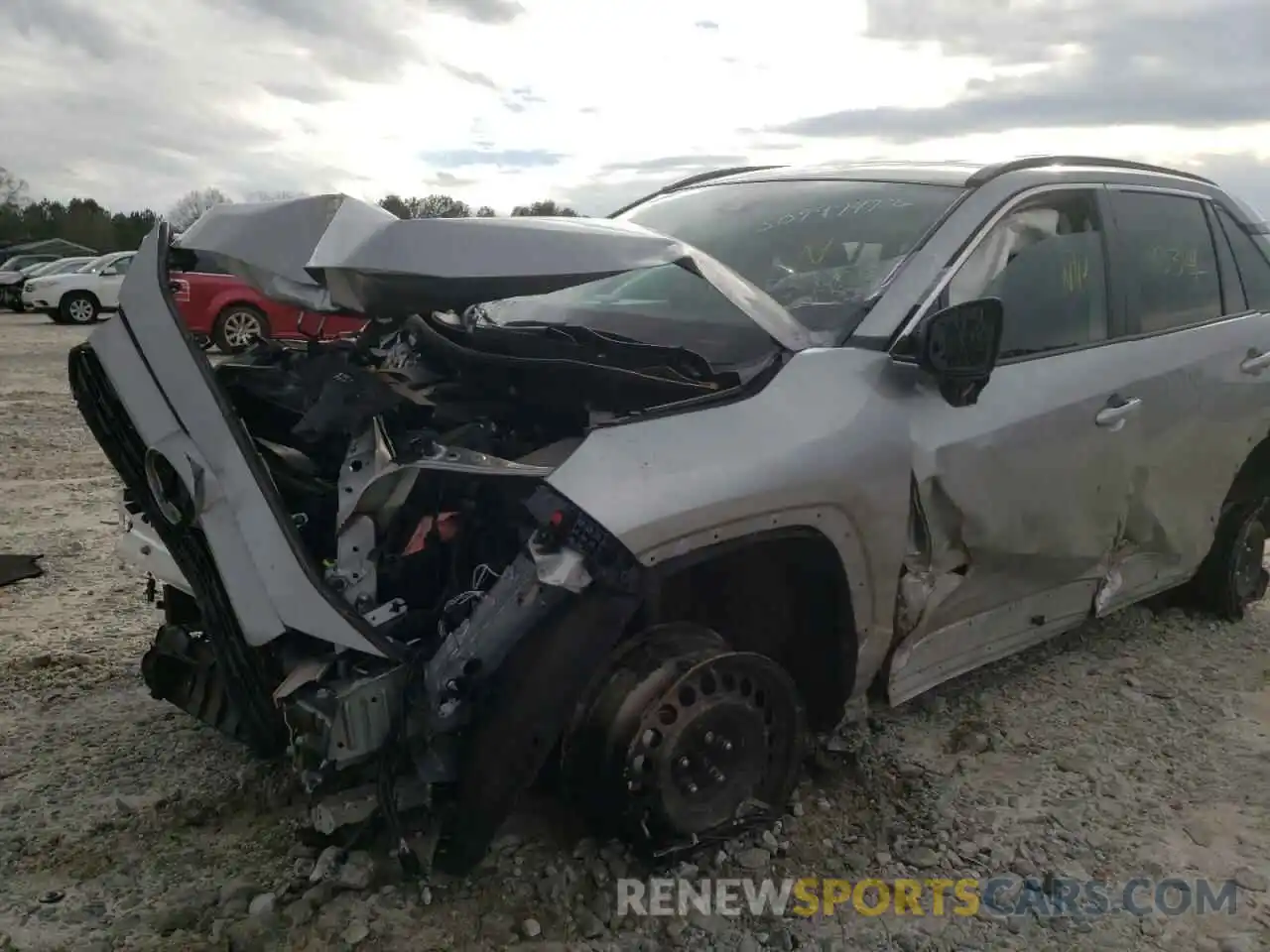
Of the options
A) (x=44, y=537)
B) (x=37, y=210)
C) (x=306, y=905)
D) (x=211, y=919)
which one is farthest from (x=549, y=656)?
(x=37, y=210)

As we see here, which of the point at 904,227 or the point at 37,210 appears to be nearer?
the point at 904,227

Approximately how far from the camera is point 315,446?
287cm

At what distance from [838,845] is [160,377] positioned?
2.15 m

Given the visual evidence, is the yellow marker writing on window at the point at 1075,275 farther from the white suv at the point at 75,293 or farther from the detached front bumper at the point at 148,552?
the white suv at the point at 75,293

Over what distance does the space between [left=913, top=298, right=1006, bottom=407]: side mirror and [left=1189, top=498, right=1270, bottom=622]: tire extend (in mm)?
2292

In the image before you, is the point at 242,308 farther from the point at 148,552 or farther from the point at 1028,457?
the point at 1028,457

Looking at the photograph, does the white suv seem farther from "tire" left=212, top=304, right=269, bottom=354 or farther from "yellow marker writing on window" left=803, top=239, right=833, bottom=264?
"yellow marker writing on window" left=803, top=239, right=833, bottom=264

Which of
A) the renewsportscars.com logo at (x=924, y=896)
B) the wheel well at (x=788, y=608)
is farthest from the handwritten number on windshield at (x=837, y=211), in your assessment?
the renewsportscars.com logo at (x=924, y=896)

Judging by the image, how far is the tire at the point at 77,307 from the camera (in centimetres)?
2033

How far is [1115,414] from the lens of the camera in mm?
3418

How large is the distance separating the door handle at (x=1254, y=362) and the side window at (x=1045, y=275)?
0.91 m

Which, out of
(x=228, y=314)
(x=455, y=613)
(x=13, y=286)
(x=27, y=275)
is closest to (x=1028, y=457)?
(x=455, y=613)

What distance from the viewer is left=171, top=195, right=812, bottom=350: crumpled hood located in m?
2.59

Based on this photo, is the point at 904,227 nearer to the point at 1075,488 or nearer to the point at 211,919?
the point at 1075,488
